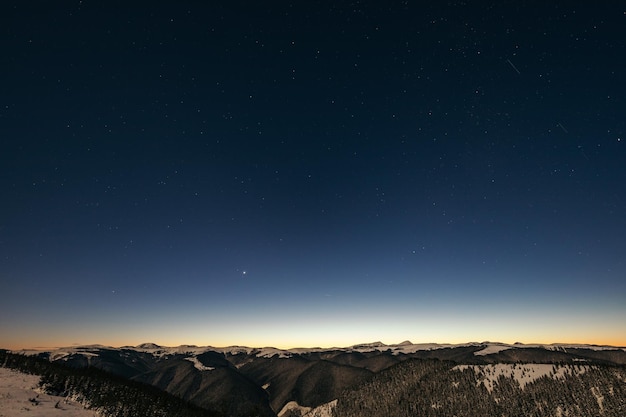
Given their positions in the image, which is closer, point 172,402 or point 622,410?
point 172,402

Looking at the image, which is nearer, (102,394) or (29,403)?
(29,403)

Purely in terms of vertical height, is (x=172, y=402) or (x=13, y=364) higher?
(x=13, y=364)

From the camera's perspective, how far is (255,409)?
440 ft

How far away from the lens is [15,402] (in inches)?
3041

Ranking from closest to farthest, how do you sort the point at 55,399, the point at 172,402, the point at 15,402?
the point at 15,402, the point at 55,399, the point at 172,402

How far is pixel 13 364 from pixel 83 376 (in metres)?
24.6

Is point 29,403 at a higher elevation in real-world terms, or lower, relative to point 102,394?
higher

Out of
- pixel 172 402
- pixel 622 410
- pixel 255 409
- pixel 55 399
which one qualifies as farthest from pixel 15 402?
pixel 622 410

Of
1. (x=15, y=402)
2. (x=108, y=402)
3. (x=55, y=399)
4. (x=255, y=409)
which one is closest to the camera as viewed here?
(x=15, y=402)

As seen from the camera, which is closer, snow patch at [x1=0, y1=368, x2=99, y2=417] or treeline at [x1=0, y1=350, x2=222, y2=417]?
snow patch at [x1=0, y1=368, x2=99, y2=417]

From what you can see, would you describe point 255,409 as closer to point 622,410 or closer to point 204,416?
point 204,416

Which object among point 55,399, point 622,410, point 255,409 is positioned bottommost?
point 622,410

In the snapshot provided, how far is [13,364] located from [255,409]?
311 ft

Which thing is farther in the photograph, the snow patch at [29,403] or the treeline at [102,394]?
the treeline at [102,394]
